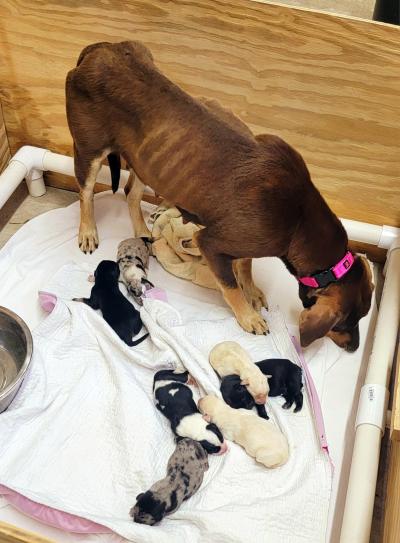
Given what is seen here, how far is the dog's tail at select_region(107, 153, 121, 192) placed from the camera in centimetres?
211

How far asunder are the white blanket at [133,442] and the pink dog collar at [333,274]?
0.27 m

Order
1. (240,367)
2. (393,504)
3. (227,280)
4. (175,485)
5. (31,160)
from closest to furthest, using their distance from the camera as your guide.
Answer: (393,504), (175,485), (240,367), (227,280), (31,160)

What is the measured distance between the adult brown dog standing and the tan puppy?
0.50 ft

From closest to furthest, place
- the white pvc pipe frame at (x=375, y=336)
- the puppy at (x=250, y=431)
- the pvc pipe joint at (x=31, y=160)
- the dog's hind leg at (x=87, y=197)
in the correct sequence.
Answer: the white pvc pipe frame at (x=375, y=336), the puppy at (x=250, y=431), the dog's hind leg at (x=87, y=197), the pvc pipe joint at (x=31, y=160)

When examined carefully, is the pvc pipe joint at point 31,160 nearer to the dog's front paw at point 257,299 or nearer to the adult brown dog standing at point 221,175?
the adult brown dog standing at point 221,175

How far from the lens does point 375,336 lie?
6.48 feet

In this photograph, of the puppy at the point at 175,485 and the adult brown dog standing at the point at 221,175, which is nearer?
the puppy at the point at 175,485

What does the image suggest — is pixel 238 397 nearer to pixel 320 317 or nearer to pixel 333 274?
pixel 320 317

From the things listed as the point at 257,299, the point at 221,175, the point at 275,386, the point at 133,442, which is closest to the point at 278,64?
the point at 221,175

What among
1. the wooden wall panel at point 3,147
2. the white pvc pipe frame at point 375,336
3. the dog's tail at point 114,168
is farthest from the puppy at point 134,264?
the wooden wall panel at point 3,147

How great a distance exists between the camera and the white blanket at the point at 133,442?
161cm

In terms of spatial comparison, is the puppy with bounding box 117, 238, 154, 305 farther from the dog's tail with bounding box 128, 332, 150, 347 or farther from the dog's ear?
the dog's ear

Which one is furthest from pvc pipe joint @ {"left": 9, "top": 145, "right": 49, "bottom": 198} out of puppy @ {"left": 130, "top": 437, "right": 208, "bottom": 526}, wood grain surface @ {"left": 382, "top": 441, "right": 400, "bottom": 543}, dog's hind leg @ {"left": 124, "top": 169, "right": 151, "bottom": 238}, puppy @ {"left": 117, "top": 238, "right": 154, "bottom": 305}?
wood grain surface @ {"left": 382, "top": 441, "right": 400, "bottom": 543}

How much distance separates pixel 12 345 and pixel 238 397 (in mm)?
675
